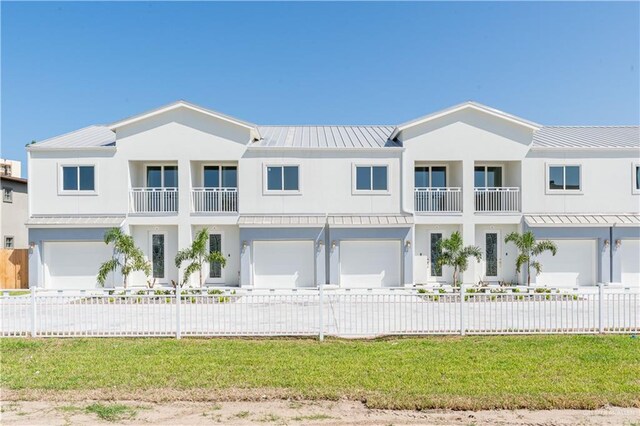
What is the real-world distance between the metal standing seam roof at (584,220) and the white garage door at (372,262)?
6.13 m

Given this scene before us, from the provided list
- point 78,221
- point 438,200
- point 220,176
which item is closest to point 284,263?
point 220,176

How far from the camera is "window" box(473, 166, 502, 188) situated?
2048 centimetres

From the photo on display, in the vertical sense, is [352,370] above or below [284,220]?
below

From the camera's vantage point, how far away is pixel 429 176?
2056 centimetres

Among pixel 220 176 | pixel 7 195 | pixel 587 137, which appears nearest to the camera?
pixel 220 176

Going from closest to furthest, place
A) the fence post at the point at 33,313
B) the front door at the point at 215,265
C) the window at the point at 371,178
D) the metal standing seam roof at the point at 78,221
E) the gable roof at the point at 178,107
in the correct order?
1. the fence post at the point at 33,313
2. the metal standing seam roof at the point at 78,221
3. the gable roof at the point at 178,107
4. the window at the point at 371,178
5. the front door at the point at 215,265

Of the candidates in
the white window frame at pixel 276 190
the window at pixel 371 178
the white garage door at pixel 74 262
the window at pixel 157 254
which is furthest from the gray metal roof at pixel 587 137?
the white garage door at pixel 74 262

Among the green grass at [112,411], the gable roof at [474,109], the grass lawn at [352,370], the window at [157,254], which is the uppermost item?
the gable roof at [474,109]

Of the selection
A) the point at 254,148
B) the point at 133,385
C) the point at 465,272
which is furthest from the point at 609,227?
the point at 133,385

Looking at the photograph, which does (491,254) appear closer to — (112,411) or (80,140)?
(112,411)

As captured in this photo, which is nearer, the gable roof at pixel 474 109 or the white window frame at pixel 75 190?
the white window frame at pixel 75 190

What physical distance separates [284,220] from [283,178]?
1.96m

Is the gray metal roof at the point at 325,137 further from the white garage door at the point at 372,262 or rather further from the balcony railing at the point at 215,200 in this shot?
the white garage door at the point at 372,262

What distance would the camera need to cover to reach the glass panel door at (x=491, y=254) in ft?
64.5
